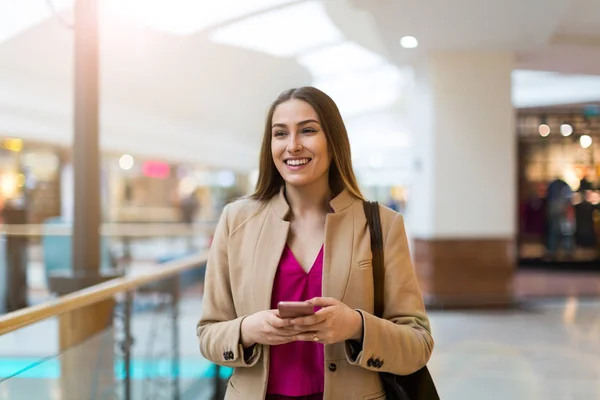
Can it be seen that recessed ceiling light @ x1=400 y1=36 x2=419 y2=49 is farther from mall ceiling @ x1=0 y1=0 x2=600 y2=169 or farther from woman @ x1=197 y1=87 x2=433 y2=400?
woman @ x1=197 y1=87 x2=433 y2=400

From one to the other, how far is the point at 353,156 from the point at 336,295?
1.49 ft

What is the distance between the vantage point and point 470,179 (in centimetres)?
805

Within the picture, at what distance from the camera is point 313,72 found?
10812 mm

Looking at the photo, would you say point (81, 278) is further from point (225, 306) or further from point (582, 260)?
point (582, 260)

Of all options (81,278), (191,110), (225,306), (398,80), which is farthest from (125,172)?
(225,306)

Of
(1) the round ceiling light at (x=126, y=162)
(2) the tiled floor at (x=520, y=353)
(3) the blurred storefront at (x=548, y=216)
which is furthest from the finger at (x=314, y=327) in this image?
(1) the round ceiling light at (x=126, y=162)

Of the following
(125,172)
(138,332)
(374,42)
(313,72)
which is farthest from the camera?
(125,172)

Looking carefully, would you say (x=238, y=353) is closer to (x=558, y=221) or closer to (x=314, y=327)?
(x=314, y=327)

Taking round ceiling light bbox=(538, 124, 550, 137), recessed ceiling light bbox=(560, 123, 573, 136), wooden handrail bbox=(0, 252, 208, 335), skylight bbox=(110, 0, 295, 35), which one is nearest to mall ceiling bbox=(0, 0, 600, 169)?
skylight bbox=(110, 0, 295, 35)

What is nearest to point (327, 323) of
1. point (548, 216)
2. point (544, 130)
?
point (544, 130)

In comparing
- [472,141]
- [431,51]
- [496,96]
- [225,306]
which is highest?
[431,51]

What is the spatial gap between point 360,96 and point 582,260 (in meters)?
5.90

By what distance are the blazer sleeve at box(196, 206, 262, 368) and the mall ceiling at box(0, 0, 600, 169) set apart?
1742 mm

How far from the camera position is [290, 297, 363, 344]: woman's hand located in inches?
52.7
